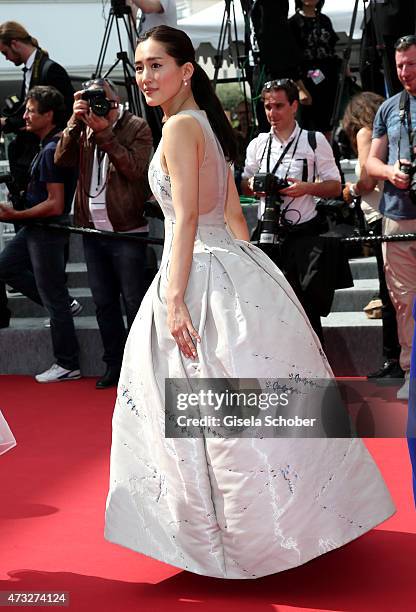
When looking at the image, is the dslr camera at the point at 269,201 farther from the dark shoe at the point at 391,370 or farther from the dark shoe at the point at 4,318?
the dark shoe at the point at 4,318

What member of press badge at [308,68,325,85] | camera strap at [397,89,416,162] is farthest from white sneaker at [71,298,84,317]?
camera strap at [397,89,416,162]

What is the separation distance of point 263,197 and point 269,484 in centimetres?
302

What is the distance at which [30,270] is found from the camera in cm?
749

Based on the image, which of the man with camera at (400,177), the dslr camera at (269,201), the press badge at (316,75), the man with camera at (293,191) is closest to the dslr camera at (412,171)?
the man with camera at (400,177)

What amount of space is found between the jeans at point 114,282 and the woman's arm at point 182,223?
3.14 m

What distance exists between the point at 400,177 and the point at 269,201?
783 millimetres

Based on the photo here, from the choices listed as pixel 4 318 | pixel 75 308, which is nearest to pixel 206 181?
pixel 4 318

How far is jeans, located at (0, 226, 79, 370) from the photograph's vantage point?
278 inches

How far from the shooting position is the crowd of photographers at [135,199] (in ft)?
19.8

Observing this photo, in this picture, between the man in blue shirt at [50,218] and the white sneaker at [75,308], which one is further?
the white sneaker at [75,308]

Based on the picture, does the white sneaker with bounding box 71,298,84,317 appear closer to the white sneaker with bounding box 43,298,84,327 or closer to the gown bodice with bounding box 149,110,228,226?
the white sneaker with bounding box 43,298,84,327

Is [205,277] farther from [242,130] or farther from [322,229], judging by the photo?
[242,130]

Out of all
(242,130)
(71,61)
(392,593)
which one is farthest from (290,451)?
(71,61)

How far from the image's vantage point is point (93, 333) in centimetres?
732
